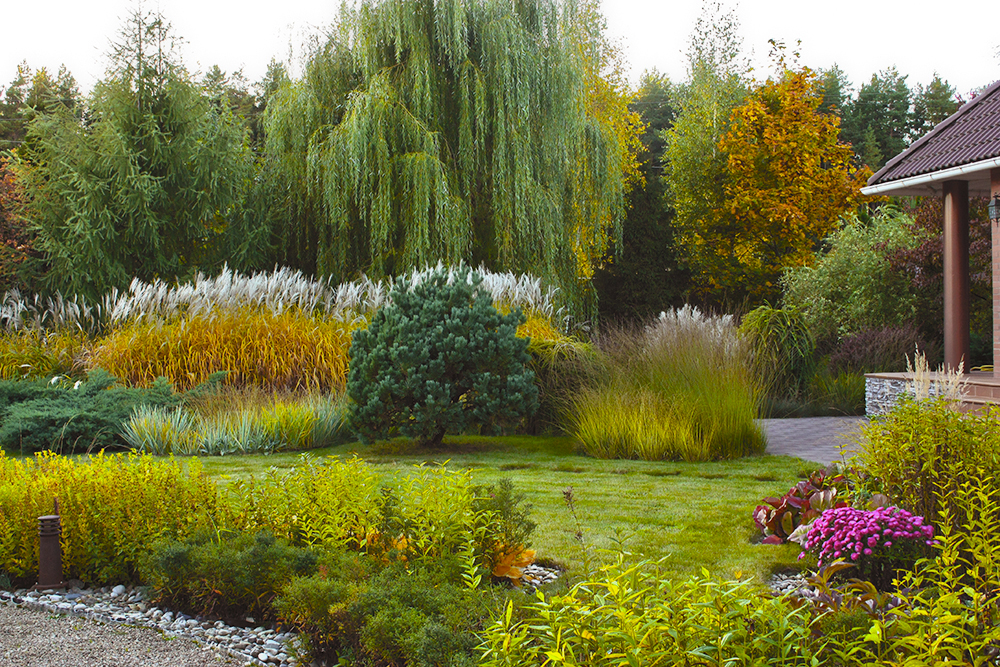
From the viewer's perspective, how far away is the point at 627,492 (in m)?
5.51

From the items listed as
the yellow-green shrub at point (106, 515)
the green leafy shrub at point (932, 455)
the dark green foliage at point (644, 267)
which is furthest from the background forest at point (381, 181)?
the yellow-green shrub at point (106, 515)

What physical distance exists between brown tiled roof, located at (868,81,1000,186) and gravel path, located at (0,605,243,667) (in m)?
9.10

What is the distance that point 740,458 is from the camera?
7062 mm

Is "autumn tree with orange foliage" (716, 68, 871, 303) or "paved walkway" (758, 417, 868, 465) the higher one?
"autumn tree with orange foliage" (716, 68, 871, 303)

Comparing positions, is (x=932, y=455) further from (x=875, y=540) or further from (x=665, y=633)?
(x=665, y=633)

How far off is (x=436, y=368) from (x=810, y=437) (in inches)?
153

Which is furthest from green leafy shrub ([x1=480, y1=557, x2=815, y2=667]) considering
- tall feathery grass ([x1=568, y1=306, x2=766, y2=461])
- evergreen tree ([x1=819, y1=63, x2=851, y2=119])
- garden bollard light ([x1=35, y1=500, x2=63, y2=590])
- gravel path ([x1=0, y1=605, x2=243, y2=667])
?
evergreen tree ([x1=819, y1=63, x2=851, y2=119])

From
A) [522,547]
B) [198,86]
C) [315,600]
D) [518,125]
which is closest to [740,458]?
[522,547]

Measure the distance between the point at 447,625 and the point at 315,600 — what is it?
56 centimetres

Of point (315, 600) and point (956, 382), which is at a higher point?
point (956, 382)

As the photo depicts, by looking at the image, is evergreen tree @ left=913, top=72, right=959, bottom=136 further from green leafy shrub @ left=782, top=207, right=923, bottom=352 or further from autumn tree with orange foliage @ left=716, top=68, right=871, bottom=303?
green leafy shrub @ left=782, top=207, right=923, bottom=352

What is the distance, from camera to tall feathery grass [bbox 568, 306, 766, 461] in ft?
23.4

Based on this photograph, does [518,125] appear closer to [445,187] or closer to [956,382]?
[445,187]

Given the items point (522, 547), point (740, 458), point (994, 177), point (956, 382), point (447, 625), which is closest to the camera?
point (447, 625)
